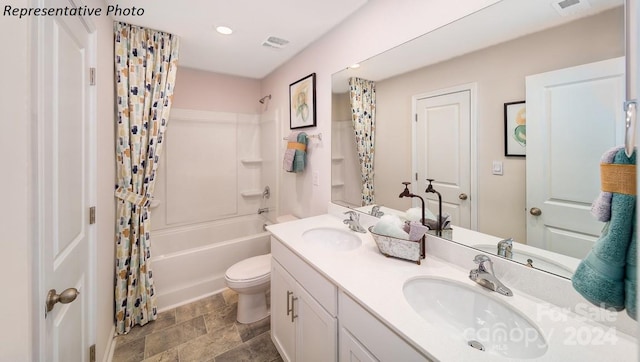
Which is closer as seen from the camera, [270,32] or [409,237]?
[409,237]

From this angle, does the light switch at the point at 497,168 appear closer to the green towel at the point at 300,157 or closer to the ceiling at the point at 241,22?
the ceiling at the point at 241,22

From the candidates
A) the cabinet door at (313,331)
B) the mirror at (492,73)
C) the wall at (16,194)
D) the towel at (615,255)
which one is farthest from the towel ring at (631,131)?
the wall at (16,194)

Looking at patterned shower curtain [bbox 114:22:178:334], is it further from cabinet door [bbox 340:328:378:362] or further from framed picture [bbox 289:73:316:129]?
cabinet door [bbox 340:328:378:362]

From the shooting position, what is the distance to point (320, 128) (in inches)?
81.3

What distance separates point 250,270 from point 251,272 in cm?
4

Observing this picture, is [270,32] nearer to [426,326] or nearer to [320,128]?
[320,128]

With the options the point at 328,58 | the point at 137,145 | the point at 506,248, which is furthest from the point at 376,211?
the point at 137,145

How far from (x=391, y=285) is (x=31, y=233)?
1.22 m

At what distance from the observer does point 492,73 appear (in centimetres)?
103

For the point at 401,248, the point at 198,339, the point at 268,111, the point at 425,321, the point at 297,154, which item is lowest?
the point at 198,339

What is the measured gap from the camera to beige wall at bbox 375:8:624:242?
79 centimetres

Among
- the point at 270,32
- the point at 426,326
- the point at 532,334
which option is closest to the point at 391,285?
the point at 426,326

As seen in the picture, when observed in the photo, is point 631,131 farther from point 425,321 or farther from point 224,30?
point 224,30

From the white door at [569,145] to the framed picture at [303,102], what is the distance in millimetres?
1508
